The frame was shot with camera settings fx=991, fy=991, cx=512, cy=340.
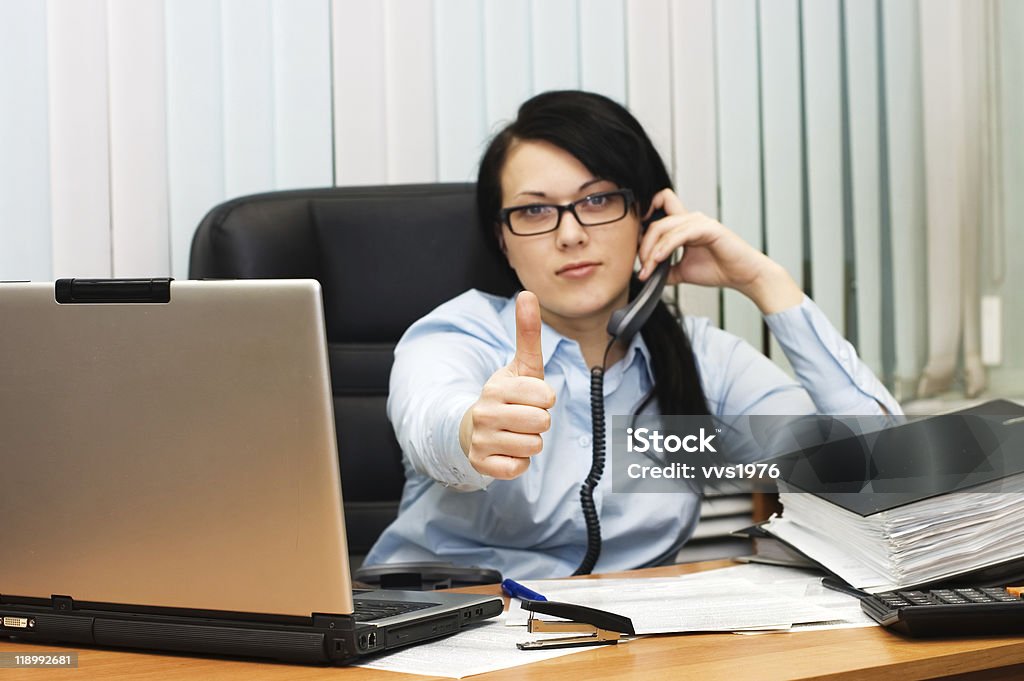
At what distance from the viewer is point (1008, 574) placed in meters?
0.93

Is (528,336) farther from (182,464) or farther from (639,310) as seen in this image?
(639,310)

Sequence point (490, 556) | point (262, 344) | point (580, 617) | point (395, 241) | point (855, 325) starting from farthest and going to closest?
1. point (855, 325)
2. point (395, 241)
3. point (490, 556)
4. point (580, 617)
5. point (262, 344)

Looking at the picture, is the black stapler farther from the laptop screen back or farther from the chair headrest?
the chair headrest

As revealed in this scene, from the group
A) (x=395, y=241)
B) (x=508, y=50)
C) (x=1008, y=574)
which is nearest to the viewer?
(x=1008, y=574)

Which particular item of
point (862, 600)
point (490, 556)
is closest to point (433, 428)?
point (490, 556)

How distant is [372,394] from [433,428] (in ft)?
1.37

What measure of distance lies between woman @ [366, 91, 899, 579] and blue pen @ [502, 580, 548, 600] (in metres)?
0.26

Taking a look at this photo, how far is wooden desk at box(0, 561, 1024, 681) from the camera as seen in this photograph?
70 centimetres

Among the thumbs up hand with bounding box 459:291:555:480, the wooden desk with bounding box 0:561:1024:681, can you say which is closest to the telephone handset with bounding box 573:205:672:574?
the thumbs up hand with bounding box 459:291:555:480

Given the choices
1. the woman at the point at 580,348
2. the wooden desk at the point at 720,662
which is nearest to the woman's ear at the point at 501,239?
the woman at the point at 580,348

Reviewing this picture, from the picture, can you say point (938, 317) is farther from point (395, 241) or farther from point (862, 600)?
point (862, 600)

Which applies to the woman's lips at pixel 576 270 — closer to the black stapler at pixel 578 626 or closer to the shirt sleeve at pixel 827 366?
the shirt sleeve at pixel 827 366

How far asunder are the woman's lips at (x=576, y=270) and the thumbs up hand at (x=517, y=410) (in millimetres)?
472

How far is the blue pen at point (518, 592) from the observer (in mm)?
941
